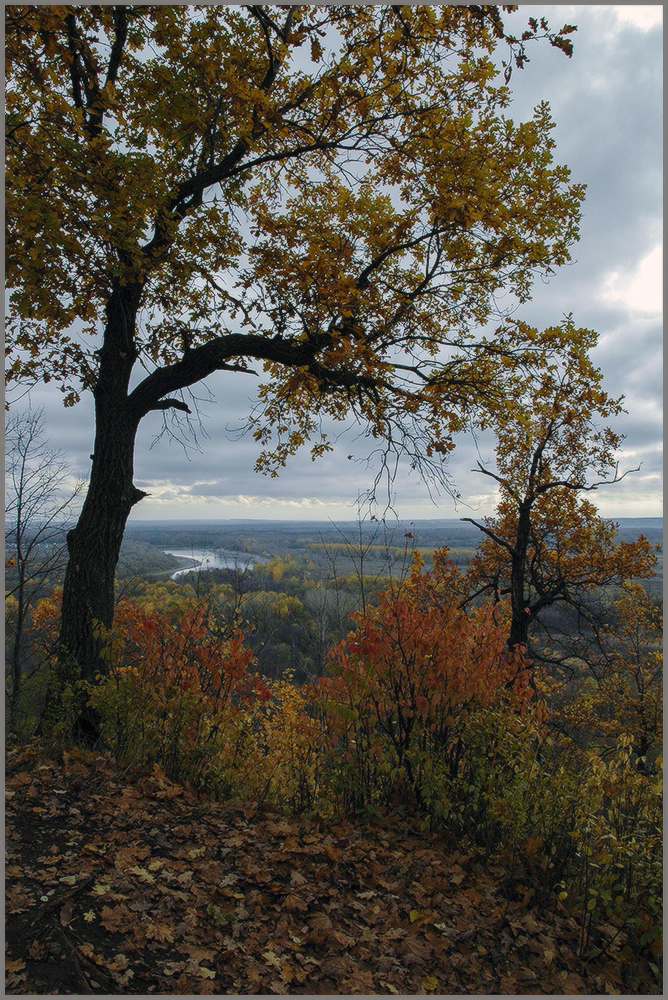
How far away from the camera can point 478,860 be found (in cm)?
415

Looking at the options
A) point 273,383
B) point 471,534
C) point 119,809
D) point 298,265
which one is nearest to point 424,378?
point 298,265

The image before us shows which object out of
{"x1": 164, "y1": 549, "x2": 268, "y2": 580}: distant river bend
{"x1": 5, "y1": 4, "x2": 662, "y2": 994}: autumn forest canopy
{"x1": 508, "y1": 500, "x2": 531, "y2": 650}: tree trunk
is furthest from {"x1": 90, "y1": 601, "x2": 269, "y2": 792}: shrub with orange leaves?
{"x1": 508, "y1": 500, "x2": 531, "y2": 650}: tree trunk

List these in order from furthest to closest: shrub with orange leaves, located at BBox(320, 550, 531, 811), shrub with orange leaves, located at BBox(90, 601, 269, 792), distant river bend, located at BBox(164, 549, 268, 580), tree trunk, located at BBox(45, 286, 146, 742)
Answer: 1. distant river bend, located at BBox(164, 549, 268, 580)
2. tree trunk, located at BBox(45, 286, 146, 742)
3. shrub with orange leaves, located at BBox(90, 601, 269, 792)
4. shrub with orange leaves, located at BBox(320, 550, 531, 811)

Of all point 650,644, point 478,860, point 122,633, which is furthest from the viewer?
point 650,644

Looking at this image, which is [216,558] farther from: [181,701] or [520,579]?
[181,701]

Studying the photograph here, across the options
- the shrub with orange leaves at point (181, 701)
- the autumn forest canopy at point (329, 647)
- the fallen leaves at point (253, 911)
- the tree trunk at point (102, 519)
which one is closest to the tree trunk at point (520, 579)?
the autumn forest canopy at point (329, 647)

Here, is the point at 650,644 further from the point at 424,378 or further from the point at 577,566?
the point at 424,378

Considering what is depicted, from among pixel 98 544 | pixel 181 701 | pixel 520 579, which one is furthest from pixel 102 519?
pixel 520 579

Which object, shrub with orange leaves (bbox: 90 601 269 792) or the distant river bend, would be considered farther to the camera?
the distant river bend

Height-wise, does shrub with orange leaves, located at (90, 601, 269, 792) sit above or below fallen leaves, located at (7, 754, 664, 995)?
above

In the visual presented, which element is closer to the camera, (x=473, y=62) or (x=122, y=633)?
(x=473, y=62)

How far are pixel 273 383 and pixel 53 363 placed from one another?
2.82 m

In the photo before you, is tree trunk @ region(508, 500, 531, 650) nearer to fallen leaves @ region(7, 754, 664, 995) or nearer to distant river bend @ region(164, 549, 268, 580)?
distant river bend @ region(164, 549, 268, 580)

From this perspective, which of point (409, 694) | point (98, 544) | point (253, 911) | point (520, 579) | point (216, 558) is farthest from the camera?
point (216, 558)
